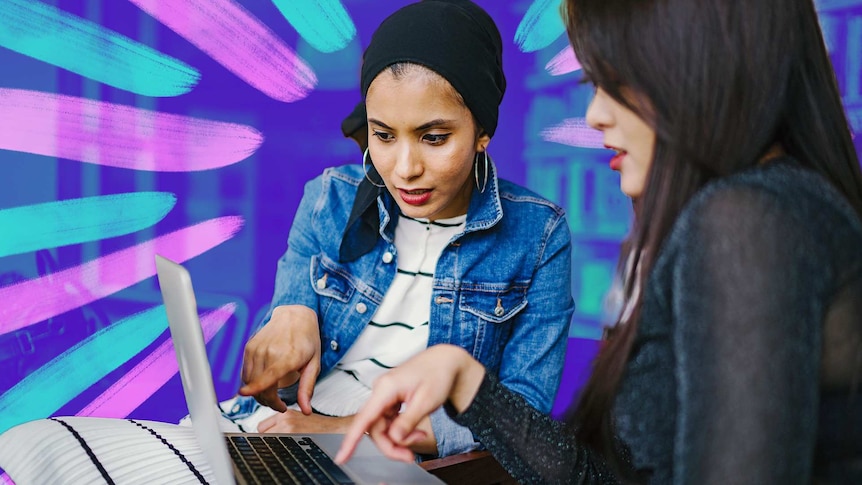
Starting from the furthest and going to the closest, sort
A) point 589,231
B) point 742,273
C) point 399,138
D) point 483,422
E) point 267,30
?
point 589,231 → point 267,30 → point 399,138 → point 483,422 → point 742,273

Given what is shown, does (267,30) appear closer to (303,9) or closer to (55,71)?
(303,9)

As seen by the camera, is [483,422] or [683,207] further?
[483,422]

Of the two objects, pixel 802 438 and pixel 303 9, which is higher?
pixel 303 9

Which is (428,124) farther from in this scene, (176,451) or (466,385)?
(176,451)

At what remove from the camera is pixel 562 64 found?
1988 mm

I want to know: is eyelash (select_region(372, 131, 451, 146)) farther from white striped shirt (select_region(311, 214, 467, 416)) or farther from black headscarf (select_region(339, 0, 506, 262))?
white striped shirt (select_region(311, 214, 467, 416))

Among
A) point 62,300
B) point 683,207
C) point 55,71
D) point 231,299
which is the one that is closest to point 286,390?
point 231,299

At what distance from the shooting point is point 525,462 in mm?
1069

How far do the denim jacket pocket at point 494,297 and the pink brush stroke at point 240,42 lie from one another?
701 millimetres

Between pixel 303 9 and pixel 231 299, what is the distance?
724mm

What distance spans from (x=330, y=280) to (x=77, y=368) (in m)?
0.61

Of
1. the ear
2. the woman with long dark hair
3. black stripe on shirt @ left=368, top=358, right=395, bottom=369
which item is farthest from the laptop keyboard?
the ear

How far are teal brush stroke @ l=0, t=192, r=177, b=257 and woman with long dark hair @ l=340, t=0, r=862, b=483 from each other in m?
1.05

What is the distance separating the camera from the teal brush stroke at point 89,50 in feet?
5.23
